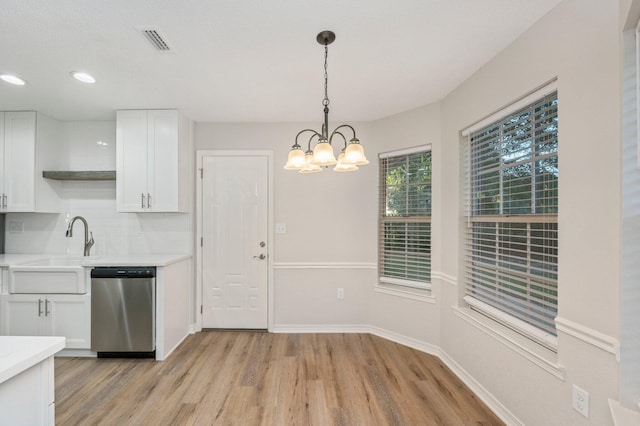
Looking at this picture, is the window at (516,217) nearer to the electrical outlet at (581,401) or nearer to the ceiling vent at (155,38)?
the electrical outlet at (581,401)

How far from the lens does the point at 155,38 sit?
1.88 meters

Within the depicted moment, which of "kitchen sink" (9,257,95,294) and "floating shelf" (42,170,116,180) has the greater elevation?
"floating shelf" (42,170,116,180)

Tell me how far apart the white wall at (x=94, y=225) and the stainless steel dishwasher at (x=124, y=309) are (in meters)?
0.70

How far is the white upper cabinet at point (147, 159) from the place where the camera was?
3.11 metres

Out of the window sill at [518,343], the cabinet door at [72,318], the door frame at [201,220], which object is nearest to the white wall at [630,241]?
the window sill at [518,343]

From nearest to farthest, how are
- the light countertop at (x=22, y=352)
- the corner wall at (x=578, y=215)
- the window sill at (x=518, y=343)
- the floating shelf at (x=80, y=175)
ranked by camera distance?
the light countertop at (x=22, y=352)
the corner wall at (x=578, y=215)
the window sill at (x=518, y=343)
the floating shelf at (x=80, y=175)

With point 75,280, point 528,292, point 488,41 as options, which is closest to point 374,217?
point 528,292

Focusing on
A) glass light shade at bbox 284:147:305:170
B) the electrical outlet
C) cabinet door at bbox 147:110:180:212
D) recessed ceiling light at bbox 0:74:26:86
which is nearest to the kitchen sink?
cabinet door at bbox 147:110:180:212

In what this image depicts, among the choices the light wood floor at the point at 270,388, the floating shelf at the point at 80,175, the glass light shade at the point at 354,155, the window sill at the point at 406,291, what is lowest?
the light wood floor at the point at 270,388

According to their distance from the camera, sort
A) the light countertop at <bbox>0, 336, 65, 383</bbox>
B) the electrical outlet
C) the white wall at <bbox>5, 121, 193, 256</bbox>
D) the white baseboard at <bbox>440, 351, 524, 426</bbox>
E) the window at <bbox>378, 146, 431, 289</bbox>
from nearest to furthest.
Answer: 1. the light countertop at <bbox>0, 336, 65, 383</bbox>
2. the electrical outlet
3. the white baseboard at <bbox>440, 351, 524, 426</bbox>
4. the window at <bbox>378, 146, 431, 289</bbox>
5. the white wall at <bbox>5, 121, 193, 256</bbox>

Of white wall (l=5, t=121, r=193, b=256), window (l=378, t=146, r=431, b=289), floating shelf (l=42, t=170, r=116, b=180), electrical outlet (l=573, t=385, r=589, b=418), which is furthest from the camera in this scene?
white wall (l=5, t=121, r=193, b=256)

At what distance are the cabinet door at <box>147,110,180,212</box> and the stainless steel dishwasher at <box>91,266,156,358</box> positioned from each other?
78cm

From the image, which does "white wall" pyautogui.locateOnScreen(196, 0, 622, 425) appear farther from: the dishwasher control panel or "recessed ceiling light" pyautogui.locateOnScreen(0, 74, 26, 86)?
"recessed ceiling light" pyautogui.locateOnScreen(0, 74, 26, 86)

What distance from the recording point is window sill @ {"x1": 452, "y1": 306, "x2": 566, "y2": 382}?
162cm
